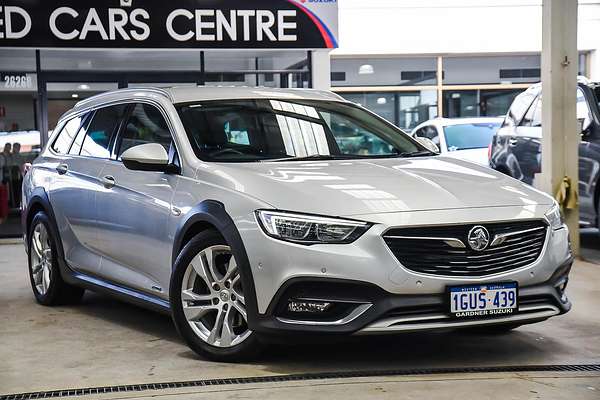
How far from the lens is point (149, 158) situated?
19.8 ft

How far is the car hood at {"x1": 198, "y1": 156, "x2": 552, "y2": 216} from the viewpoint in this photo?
5.17 metres

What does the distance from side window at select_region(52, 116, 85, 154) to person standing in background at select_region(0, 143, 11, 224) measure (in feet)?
22.5

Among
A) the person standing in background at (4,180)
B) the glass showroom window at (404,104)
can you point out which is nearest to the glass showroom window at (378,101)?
the glass showroom window at (404,104)

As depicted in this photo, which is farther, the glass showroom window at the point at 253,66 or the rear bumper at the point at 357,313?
the glass showroom window at the point at 253,66

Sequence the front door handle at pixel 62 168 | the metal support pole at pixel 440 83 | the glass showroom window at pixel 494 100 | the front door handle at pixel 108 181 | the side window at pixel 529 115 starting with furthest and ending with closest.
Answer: the glass showroom window at pixel 494 100
the metal support pole at pixel 440 83
the side window at pixel 529 115
the front door handle at pixel 62 168
the front door handle at pixel 108 181

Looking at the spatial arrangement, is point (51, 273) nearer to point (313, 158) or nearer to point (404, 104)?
point (313, 158)

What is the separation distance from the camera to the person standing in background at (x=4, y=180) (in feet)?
47.9

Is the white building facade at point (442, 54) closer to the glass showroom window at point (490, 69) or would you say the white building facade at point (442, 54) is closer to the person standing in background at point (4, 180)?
the glass showroom window at point (490, 69)

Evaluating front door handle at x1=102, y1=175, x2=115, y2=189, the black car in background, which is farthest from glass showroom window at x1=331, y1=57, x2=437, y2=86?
front door handle at x1=102, y1=175, x2=115, y2=189

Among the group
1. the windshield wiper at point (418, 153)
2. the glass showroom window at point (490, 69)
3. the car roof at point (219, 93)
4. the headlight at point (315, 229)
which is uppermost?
the glass showroom window at point (490, 69)

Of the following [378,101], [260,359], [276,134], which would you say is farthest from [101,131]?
[378,101]

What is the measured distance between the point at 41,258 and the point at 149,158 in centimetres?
234

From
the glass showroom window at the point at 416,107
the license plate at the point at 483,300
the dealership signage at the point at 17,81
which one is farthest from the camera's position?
the glass showroom window at the point at 416,107

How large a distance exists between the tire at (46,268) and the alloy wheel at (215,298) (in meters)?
2.25
